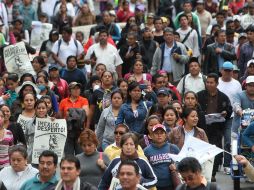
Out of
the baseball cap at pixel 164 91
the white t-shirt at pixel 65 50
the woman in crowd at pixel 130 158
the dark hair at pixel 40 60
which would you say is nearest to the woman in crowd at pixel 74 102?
the baseball cap at pixel 164 91

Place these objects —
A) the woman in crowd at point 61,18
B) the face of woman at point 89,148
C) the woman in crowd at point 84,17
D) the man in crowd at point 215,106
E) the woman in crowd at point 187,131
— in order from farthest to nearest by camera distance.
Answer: the woman in crowd at point 84,17, the woman in crowd at point 61,18, the man in crowd at point 215,106, the woman in crowd at point 187,131, the face of woman at point 89,148

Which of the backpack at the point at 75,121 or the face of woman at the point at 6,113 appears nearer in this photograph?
the face of woman at the point at 6,113

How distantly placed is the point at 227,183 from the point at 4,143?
4.08 meters

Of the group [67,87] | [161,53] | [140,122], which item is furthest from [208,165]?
[161,53]

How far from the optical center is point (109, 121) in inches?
727

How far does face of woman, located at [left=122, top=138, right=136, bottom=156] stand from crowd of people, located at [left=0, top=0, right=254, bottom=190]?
0.04 feet

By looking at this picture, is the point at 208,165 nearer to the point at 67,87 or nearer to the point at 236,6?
the point at 67,87

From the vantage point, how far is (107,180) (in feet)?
46.1

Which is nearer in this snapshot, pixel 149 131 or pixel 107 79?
pixel 149 131

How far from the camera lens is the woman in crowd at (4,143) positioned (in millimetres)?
16406

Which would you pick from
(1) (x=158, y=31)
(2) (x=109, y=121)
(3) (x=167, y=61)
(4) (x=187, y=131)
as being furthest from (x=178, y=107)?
(1) (x=158, y=31)

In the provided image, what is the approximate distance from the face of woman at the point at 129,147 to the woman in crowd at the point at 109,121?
351cm

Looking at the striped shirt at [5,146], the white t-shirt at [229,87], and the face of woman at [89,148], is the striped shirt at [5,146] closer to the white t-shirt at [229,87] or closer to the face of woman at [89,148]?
Answer: the face of woman at [89,148]

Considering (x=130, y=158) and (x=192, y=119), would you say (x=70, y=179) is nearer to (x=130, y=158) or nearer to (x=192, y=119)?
(x=130, y=158)
